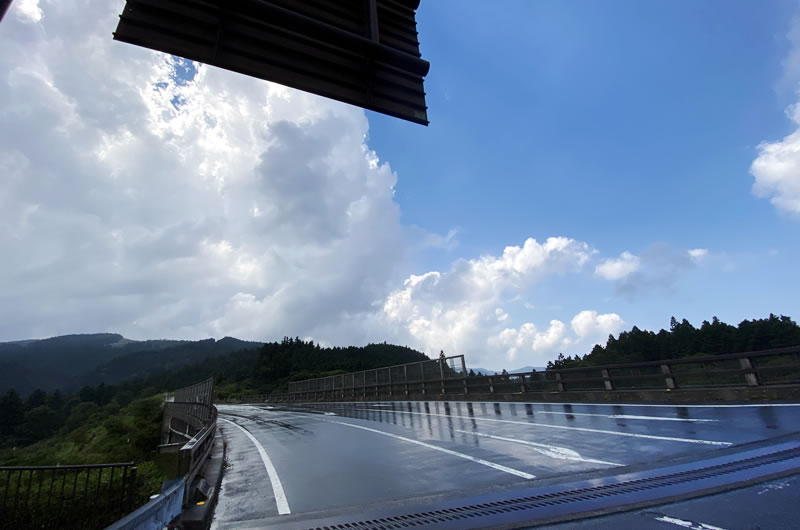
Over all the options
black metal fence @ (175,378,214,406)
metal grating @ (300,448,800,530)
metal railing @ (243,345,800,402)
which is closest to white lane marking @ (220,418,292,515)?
metal grating @ (300,448,800,530)

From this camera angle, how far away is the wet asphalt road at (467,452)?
19.9 ft

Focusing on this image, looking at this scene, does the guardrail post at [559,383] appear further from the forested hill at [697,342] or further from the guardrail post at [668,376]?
the forested hill at [697,342]

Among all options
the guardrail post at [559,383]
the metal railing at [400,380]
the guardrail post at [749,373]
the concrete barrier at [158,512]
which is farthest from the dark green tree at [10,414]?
the guardrail post at [749,373]

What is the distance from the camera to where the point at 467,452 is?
8.24 m

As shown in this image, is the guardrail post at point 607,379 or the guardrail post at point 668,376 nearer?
the guardrail post at point 668,376

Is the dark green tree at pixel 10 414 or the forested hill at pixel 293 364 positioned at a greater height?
the forested hill at pixel 293 364

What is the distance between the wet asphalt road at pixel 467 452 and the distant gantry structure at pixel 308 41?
5.46m

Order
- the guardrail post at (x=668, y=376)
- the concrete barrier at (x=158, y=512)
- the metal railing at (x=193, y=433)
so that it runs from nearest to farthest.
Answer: the concrete barrier at (x=158, y=512) → the metal railing at (x=193, y=433) → the guardrail post at (x=668, y=376)

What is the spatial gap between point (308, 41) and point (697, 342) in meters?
78.0

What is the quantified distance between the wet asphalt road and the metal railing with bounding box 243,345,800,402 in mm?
1338

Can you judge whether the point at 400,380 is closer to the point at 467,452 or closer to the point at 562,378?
the point at 562,378

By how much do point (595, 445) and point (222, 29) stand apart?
8891mm

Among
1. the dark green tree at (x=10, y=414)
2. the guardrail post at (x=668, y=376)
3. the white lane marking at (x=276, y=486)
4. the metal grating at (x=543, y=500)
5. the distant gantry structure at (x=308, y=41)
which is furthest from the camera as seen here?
the dark green tree at (x=10, y=414)

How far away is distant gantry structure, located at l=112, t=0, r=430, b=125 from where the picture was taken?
151 inches
